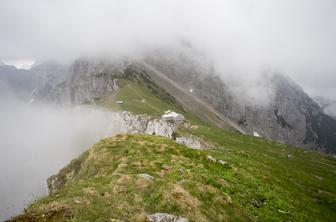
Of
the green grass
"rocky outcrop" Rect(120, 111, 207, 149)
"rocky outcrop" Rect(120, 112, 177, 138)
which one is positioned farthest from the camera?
"rocky outcrop" Rect(120, 112, 177, 138)

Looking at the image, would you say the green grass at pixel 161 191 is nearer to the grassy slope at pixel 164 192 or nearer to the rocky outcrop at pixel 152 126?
the grassy slope at pixel 164 192

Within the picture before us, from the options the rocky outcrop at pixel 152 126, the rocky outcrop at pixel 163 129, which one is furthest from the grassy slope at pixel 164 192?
the rocky outcrop at pixel 152 126

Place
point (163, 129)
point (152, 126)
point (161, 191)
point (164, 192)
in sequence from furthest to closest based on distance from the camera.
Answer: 1. point (152, 126)
2. point (163, 129)
3. point (161, 191)
4. point (164, 192)

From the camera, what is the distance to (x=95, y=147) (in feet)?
149

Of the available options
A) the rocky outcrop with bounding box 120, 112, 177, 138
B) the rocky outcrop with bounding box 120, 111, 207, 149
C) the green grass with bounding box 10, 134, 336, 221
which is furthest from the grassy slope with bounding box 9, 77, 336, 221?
the rocky outcrop with bounding box 120, 112, 177, 138

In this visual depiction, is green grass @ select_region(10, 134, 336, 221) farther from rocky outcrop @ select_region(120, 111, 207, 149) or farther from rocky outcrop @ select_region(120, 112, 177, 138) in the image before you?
rocky outcrop @ select_region(120, 112, 177, 138)

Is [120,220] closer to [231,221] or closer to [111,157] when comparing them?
[231,221]

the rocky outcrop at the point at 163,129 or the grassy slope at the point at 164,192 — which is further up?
the grassy slope at the point at 164,192

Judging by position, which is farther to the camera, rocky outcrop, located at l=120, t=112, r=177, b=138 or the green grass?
rocky outcrop, located at l=120, t=112, r=177, b=138

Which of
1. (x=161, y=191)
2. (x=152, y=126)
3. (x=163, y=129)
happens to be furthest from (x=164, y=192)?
(x=152, y=126)

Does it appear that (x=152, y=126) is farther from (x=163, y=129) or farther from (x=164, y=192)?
(x=164, y=192)

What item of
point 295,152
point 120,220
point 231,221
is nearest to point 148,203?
point 120,220

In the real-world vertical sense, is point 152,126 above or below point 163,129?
below

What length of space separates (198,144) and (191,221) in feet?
343
